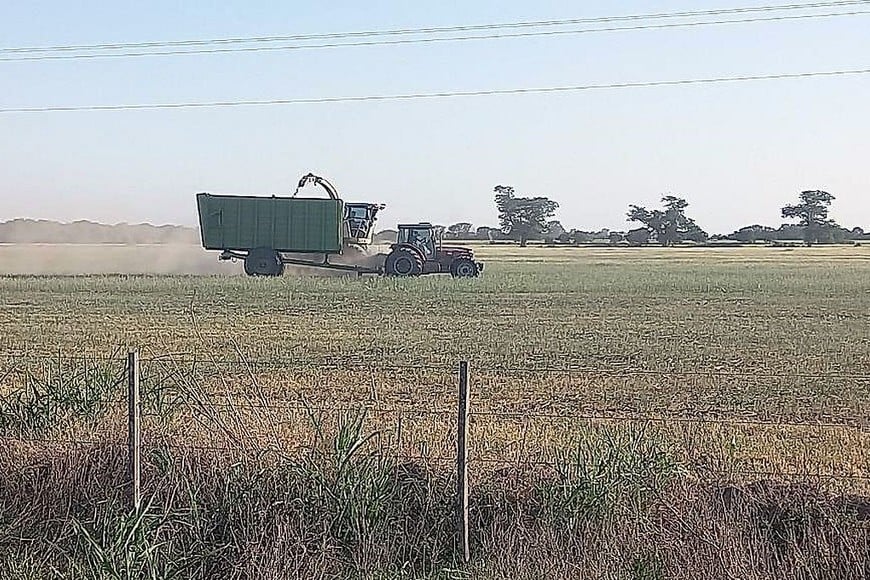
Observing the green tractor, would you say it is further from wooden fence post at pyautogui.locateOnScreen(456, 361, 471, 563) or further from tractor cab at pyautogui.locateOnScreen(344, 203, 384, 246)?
wooden fence post at pyautogui.locateOnScreen(456, 361, 471, 563)

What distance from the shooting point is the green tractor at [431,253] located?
37.7m

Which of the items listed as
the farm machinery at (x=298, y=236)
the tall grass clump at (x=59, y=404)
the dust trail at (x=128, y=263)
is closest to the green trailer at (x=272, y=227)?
the farm machinery at (x=298, y=236)

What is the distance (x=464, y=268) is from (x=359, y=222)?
13.2 ft

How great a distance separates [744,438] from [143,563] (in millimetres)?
5233

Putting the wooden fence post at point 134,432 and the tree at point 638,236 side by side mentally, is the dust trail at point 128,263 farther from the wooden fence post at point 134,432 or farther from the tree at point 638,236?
the tree at point 638,236

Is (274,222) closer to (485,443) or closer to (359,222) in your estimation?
(359,222)

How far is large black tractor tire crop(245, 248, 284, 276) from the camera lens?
37375mm

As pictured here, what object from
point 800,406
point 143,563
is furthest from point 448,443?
point 800,406

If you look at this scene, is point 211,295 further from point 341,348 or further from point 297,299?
point 341,348

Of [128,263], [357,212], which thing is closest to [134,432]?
[357,212]

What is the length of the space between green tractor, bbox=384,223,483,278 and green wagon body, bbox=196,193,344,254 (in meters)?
2.27

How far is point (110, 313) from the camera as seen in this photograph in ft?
73.5

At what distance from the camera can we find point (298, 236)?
3741 cm

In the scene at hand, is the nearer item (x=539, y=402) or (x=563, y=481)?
(x=563, y=481)
